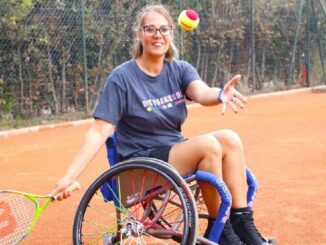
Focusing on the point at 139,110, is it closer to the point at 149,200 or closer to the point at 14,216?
the point at 149,200

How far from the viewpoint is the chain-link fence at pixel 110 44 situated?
9.46 metres

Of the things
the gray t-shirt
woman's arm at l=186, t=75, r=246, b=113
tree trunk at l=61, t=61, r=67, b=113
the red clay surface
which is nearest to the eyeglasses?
the gray t-shirt

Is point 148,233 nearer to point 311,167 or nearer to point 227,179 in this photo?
point 227,179

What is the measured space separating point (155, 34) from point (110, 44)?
7.47 metres

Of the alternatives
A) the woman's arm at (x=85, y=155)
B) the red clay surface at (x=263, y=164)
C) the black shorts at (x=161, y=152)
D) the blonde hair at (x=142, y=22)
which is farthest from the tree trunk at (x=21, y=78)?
the black shorts at (x=161, y=152)

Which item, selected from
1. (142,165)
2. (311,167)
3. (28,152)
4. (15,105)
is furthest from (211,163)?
(15,105)

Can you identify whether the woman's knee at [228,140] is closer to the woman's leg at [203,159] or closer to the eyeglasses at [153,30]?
the woman's leg at [203,159]

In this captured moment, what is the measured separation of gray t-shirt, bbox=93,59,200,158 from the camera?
10.6 feet

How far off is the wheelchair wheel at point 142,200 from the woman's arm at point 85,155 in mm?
98

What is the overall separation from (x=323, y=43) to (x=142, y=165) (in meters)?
12.7

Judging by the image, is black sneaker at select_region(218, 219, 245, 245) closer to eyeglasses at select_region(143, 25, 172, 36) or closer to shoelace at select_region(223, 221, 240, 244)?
shoelace at select_region(223, 221, 240, 244)

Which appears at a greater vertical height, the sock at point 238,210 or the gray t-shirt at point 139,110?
the gray t-shirt at point 139,110

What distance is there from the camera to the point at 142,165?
9.37 feet

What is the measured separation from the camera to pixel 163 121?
3.27 m
